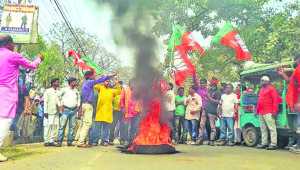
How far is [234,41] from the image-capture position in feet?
38.0

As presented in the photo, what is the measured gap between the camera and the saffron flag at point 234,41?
11.5 m

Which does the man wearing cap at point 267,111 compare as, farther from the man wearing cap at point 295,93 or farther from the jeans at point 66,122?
the jeans at point 66,122

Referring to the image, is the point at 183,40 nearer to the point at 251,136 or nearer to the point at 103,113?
the point at 251,136

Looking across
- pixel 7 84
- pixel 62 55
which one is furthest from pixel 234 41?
pixel 62 55

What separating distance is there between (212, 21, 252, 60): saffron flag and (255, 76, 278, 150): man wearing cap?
289 cm

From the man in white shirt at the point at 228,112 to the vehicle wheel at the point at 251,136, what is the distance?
547mm

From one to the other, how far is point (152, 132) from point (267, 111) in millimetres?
3392

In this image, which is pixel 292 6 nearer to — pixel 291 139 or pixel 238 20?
pixel 238 20

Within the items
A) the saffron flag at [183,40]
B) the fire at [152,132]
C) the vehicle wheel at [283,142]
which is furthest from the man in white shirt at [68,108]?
the vehicle wheel at [283,142]

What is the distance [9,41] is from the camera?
595 cm

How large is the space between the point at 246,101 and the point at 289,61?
186 cm

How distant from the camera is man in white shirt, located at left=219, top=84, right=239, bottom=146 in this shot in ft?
31.3

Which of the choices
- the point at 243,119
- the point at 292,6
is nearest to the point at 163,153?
the point at 243,119

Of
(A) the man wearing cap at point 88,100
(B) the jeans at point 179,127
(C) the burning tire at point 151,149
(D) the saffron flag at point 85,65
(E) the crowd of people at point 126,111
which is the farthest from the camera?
(B) the jeans at point 179,127
